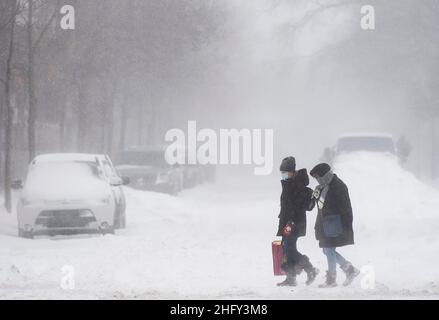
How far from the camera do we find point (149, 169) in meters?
31.7

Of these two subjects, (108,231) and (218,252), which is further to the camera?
(108,231)

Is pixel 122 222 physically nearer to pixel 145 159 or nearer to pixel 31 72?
pixel 31 72

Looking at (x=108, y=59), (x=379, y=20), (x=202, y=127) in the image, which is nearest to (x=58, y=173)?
(x=108, y=59)

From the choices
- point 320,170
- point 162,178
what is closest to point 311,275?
point 320,170

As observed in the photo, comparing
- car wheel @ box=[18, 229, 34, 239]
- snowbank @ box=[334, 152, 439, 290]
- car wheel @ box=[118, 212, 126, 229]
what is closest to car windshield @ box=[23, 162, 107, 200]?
car wheel @ box=[18, 229, 34, 239]

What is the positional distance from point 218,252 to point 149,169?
1609 cm

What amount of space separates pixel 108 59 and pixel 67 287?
23.0m

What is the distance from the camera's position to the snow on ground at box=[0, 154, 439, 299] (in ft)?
36.7

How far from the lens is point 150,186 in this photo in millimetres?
31547

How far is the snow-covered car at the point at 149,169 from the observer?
31562 mm

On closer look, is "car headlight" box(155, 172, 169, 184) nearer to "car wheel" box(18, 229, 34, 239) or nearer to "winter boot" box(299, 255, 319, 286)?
"car wheel" box(18, 229, 34, 239)

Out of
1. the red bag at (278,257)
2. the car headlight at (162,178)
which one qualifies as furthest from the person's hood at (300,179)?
the car headlight at (162,178)

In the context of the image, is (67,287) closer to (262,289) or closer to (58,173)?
(262,289)

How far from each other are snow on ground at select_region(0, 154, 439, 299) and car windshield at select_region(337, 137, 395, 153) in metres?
3.64
